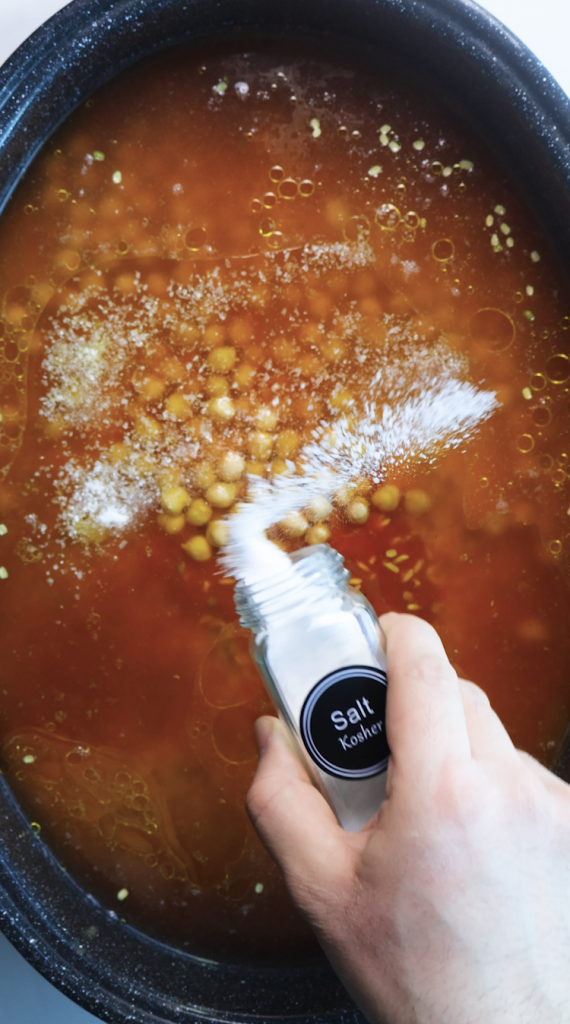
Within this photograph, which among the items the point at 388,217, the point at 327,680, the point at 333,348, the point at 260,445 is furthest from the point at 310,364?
the point at 327,680

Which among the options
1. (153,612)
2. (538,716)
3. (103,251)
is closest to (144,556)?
(153,612)

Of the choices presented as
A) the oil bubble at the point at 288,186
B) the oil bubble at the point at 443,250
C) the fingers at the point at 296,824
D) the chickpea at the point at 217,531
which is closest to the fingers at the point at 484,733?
the fingers at the point at 296,824

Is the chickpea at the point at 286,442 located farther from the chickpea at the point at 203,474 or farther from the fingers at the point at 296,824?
the fingers at the point at 296,824

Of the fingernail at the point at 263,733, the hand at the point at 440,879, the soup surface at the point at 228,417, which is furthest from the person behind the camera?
the soup surface at the point at 228,417

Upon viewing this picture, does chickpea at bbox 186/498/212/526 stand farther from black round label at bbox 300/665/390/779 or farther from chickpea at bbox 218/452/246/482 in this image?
black round label at bbox 300/665/390/779

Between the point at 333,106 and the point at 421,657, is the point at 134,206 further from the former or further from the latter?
the point at 421,657

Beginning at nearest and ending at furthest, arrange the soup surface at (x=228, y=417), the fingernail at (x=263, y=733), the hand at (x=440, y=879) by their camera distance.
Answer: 1. the hand at (x=440, y=879)
2. the fingernail at (x=263, y=733)
3. the soup surface at (x=228, y=417)

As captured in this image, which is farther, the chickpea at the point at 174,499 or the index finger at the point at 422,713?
the chickpea at the point at 174,499
